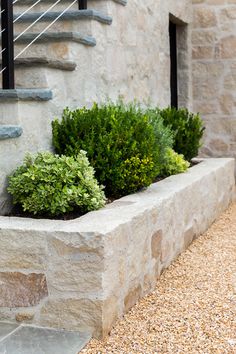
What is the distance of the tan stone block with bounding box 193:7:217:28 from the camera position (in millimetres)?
7465

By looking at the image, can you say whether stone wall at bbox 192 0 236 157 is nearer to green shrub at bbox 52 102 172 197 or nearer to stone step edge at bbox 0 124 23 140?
green shrub at bbox 52 102 172 197

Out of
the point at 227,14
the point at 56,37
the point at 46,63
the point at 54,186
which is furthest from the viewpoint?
the point at 227,14

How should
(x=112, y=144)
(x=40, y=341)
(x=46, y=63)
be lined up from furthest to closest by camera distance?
(x=46, y=63), (x=112, y=144), (x=40, y=341)

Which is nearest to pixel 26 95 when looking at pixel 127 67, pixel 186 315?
pixel 186 315

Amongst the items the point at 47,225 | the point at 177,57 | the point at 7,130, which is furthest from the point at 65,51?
the point at 177,57

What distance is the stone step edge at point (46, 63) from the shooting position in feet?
12.9

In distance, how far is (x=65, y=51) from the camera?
4195 mm

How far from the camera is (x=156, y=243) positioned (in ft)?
11.8

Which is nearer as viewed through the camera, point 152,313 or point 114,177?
point 152,313

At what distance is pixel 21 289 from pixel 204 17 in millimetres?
5375

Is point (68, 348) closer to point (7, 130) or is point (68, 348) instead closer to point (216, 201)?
point (7, 130)

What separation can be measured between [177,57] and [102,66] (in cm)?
296

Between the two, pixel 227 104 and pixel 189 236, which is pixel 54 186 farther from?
pixel 227 104

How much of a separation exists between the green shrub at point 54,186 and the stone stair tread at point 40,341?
66 centimetres
